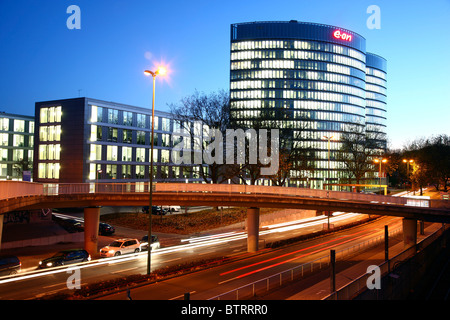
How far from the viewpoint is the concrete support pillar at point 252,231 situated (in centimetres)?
3438

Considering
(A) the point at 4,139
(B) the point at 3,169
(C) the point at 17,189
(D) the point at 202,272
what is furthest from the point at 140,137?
(D) the point at 202,272

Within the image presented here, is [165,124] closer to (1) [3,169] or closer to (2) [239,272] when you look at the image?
(1) [3,169]

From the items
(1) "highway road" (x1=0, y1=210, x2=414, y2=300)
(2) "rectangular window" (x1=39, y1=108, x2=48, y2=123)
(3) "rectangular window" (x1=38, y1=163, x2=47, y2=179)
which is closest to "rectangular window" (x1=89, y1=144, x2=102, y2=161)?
(3) "rectangular window" (x1=38, y1=163, x2=47, y2=179)

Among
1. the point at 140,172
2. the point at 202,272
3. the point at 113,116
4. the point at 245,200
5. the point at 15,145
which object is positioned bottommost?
the point at 202,272

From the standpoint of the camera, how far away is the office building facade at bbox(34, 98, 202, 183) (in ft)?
209

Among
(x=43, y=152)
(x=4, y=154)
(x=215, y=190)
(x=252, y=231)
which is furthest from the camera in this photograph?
(x=4, y=154)

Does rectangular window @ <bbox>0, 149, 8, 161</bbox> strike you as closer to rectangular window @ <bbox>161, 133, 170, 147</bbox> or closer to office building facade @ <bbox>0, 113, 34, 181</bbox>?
office building facade @ <bbox>0, 113, 34, 181</bbox>

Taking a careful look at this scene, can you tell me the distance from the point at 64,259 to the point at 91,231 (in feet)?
20.7

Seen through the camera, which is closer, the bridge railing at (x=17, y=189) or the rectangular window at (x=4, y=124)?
the bridge railing at (x=17, y=189)

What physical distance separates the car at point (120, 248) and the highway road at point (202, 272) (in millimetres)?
1202

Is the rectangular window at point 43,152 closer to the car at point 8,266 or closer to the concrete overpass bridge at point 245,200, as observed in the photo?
the concrete overpass bridge at point 245,200

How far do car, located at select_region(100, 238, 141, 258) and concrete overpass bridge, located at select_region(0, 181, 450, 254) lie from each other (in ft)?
8.91

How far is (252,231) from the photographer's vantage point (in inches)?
1372

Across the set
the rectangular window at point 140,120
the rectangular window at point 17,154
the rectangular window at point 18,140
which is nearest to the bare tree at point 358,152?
the rectangular window at point 140,120
